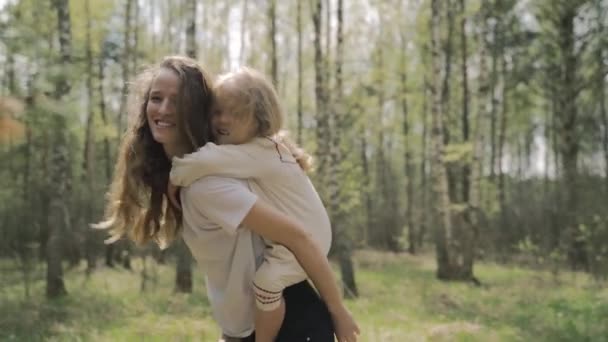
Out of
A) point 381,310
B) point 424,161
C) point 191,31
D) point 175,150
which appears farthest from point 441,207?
point 175,150

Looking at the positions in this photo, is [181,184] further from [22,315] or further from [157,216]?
[22,315]

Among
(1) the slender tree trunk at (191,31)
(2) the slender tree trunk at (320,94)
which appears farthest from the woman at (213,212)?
(2) the slender tree trunk at (320,94)

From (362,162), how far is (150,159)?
25141 mm

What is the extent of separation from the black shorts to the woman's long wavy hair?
0.45 meters

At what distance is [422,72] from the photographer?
2258 cm

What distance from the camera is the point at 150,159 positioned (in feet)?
6.28

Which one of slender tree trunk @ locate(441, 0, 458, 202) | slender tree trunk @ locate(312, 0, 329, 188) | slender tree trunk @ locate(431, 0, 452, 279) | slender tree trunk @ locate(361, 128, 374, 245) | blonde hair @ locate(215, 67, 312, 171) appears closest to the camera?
blonde hair @ locate(215, 67, 312, 171)

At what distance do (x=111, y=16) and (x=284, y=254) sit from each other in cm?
1874

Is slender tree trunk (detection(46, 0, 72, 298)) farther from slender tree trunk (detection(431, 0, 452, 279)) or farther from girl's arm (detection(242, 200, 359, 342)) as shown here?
girl's arm (detection(242, 200, 359, 342))

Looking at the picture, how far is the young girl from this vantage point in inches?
66.0

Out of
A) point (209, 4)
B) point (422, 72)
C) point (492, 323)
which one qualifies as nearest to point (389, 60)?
point (422, 72)

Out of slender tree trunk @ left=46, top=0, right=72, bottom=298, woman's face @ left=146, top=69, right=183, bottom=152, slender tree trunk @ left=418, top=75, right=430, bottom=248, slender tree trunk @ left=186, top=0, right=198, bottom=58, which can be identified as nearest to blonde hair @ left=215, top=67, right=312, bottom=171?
woman's face @ left=146, top=69, right=183, bottom=152

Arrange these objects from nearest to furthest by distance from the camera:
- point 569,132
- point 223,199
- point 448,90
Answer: point 223,199 < point 569,132 < point 448,90

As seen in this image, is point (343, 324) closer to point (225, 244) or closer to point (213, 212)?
point (225, 244)
